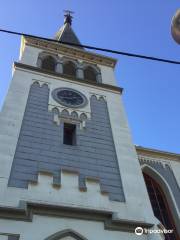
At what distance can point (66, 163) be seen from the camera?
9.40 meters

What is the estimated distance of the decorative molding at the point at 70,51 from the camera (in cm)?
1661

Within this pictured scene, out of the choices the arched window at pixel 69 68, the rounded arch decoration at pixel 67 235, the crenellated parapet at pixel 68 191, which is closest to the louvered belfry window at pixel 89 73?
the arched window at pixel 69 68

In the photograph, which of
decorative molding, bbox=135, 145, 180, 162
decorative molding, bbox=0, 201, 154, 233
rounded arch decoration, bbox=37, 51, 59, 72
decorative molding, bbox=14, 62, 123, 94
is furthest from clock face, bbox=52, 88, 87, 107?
Result: decorative molding, bbox=0, 201, 154, 233

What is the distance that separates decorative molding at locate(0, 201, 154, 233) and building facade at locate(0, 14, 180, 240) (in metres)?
0.02

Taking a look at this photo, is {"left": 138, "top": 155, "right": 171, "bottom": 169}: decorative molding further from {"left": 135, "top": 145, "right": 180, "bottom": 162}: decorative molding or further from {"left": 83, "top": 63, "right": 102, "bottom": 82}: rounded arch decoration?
{"left": 83, "top": 63, "right": 102, "bottom": 82}: rounded arch decoration

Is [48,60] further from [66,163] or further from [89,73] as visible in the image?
[66,163]

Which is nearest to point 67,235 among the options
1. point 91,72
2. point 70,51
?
point 91,72

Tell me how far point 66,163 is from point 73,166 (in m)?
0.22

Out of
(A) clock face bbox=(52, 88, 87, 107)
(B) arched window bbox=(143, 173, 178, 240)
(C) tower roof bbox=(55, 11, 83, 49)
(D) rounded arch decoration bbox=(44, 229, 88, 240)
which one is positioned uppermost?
(C) tower roof bbox=(55, 11, 83, 49)

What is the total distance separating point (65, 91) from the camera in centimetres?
1323

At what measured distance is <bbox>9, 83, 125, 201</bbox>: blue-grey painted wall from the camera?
29.0ft

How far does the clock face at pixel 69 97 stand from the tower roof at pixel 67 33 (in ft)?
26.8

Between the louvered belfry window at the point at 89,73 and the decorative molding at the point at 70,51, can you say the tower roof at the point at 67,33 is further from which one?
the louvered belfry window at the point at 89,73

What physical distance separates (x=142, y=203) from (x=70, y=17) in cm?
Answer: 2320
